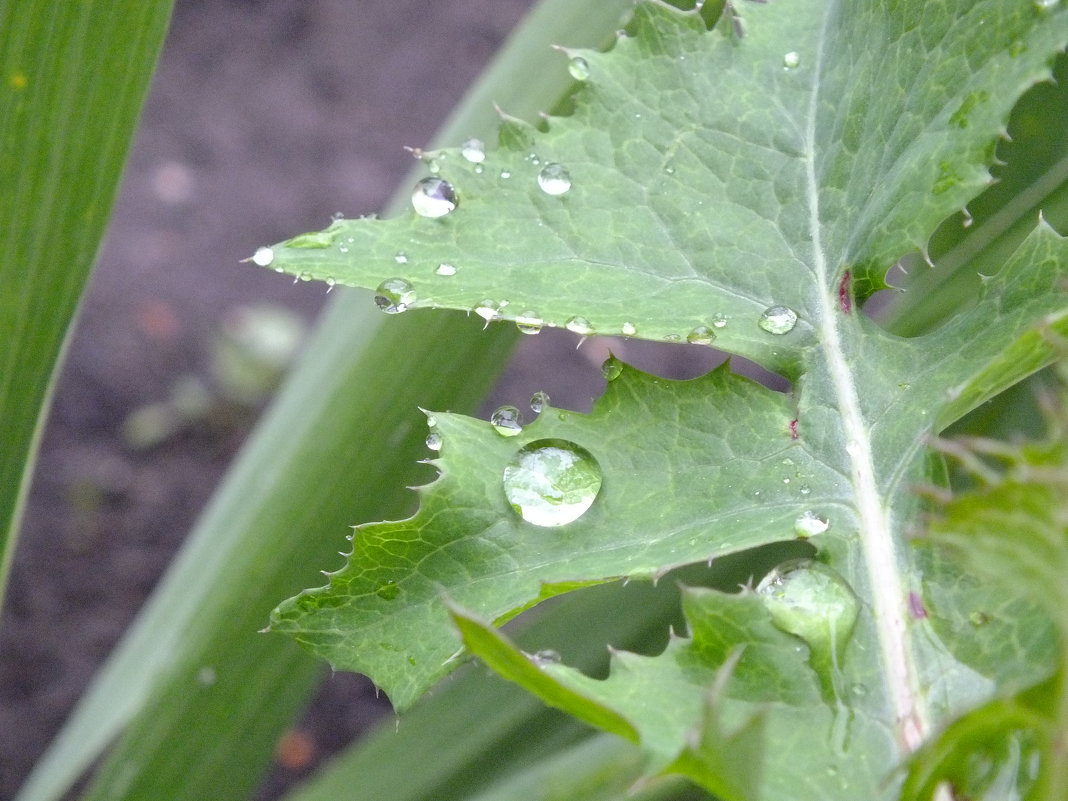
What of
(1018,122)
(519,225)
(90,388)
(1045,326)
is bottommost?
(1045,326)

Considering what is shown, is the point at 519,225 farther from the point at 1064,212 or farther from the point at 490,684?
the point at 490,684

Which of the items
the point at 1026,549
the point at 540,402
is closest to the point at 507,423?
the point at 540,402

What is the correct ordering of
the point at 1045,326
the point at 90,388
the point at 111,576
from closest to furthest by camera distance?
the point at 1045,326
the point at 111,576
the point at 90,388

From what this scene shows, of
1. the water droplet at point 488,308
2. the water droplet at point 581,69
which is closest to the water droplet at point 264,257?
the water droplet at point 488,308

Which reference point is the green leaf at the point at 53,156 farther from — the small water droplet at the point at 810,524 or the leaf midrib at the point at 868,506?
the small water droplet at the point at 810,524

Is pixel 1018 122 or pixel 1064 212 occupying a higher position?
pixel 1018 122

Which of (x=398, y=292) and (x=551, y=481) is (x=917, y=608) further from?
(x=398, y=292)

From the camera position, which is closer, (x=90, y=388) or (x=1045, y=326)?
(x=1045, y=326)

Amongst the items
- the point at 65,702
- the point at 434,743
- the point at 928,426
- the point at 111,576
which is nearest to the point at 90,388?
the point at 111,576
